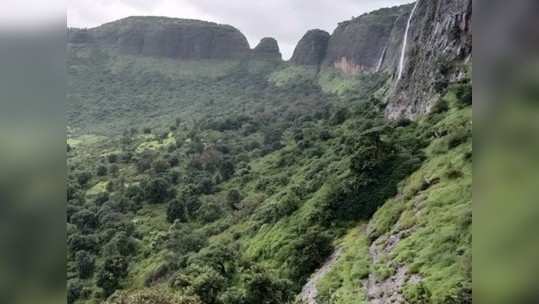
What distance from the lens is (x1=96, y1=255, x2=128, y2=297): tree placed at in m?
19.0

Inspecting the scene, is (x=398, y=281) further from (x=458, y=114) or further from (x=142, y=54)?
(x=142, y=54)

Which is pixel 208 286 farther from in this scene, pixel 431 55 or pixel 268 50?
pixel 268 50

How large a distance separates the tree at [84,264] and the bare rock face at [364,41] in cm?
4065

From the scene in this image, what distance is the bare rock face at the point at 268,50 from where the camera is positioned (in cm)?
7160

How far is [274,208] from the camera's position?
1931cm

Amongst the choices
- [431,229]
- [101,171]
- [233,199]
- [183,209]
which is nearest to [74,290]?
[183,209]

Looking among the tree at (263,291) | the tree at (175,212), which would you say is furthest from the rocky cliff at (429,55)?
the tree at (175,212)

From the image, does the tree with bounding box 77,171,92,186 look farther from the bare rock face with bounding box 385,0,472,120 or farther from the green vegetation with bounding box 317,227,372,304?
the green vegetation with bounding box 317,227,372,304

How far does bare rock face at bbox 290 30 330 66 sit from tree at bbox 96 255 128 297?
49727mm

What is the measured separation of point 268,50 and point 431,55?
5190 centimetres

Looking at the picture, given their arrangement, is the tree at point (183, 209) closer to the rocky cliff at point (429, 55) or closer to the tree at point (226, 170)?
the tree at point (226, 170)
